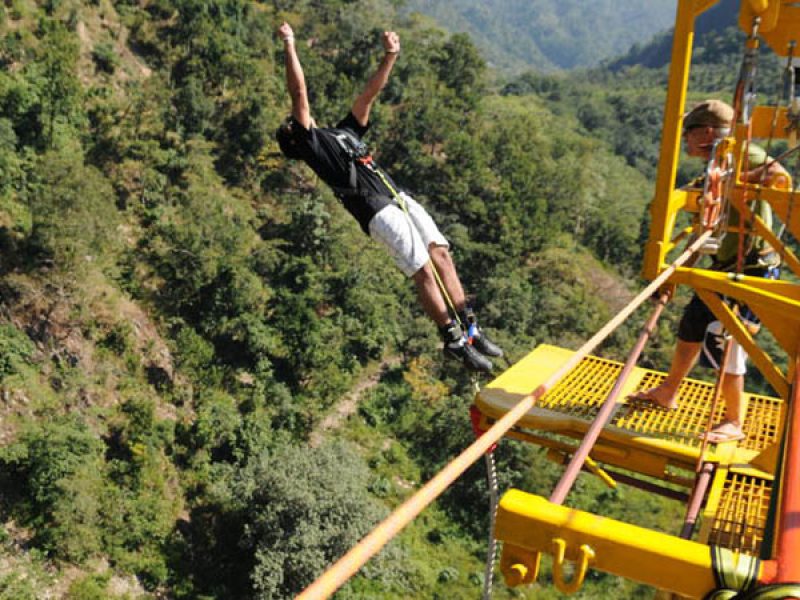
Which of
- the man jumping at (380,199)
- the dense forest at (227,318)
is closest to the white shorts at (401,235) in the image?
the man jumping at (380,199)

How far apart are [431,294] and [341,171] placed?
69cm

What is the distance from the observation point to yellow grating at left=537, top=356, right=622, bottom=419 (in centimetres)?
368

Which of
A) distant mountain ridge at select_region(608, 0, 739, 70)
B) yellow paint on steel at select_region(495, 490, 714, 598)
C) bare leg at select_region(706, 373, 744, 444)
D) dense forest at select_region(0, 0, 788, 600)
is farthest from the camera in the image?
distant mountain ridge at select_region(608, 0, 739, 70)

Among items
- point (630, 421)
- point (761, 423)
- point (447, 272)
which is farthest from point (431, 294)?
point (761, 423)

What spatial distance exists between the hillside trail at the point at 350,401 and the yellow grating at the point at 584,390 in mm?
15913

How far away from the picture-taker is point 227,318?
20641 millimetres

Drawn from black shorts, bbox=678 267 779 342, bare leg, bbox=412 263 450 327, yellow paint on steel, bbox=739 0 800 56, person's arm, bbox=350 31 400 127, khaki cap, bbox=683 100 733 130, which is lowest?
bare leg, bbox=412 263 450 327

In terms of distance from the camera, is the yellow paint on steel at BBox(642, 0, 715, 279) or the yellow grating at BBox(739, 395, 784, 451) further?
the yellow grating at BBox(739, 395, 784, 451)

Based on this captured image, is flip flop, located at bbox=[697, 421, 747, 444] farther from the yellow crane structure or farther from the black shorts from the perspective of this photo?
the black shorts

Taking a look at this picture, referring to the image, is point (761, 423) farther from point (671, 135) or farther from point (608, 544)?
point (608, 544)

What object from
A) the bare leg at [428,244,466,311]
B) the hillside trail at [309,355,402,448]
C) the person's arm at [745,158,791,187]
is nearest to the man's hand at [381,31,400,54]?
the bare leg at [428,244,466,311]

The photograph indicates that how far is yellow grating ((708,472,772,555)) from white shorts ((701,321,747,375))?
0.50 metres

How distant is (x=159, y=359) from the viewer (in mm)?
19547

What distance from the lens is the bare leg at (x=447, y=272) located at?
3.57 metres
